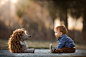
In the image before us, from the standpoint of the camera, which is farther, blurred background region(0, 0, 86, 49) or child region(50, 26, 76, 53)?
blurred background region(0, 0, 86, 49)

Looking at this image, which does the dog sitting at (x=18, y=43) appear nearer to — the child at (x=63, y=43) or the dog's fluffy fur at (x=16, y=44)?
the dog's fluffy fur at (x=16, y=44)

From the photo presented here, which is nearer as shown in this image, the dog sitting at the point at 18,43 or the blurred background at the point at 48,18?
the dog sitting at the point at 18,43

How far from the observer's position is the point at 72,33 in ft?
34.6

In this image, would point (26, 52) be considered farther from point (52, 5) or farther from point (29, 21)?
point (29, 21)

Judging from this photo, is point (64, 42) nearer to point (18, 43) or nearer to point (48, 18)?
point (18, 43)

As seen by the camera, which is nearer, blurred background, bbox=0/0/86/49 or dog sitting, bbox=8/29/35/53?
dog sitting, bbox=8/29/35/53

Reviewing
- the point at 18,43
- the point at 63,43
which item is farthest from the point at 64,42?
the point at 18,43

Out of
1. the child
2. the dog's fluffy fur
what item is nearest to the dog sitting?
the dog's fluffy fur

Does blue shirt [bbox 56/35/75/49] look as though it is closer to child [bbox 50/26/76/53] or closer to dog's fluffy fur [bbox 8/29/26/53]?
child [bbox 50/26/76/53]

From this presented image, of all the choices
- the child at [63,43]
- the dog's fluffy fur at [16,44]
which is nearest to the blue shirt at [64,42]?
the child at [63,43]

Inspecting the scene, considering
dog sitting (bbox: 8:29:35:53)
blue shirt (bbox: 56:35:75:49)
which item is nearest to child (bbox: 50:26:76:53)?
blue shirt (bbox: 56:35:75:49)

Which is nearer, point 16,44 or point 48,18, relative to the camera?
point 16,44

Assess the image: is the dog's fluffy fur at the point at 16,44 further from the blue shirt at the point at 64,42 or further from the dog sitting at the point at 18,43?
the blue shirt at the point at 64,42

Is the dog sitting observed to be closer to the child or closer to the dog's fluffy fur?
the dog's fluffy fur
